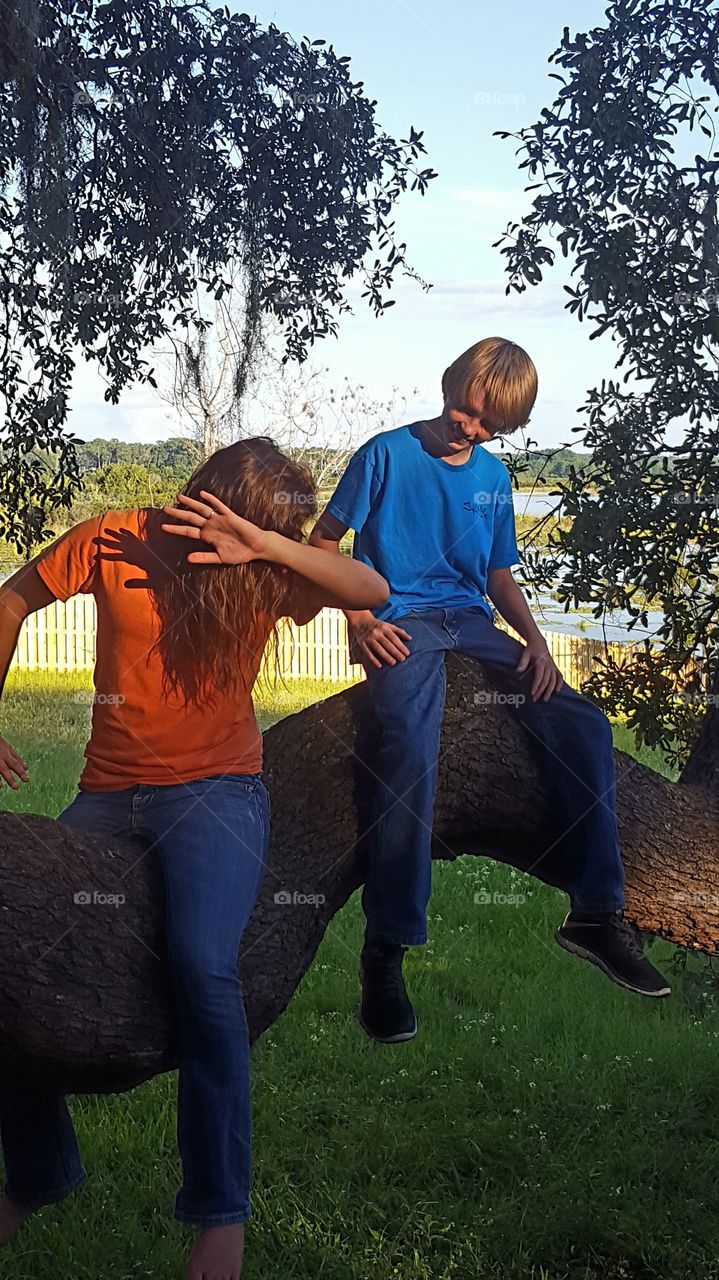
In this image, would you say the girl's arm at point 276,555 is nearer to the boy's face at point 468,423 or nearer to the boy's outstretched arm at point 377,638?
the boy's outstretched arm at point 377,638

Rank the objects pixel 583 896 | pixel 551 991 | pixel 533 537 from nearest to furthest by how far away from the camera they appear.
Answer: pixel 583 896, pixel 533 537, pixel 551 991

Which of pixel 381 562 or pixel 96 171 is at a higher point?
pixel 96 171

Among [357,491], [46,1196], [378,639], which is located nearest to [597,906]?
[378,639]

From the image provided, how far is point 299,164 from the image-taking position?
19.4ft

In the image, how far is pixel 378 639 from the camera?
3.25m

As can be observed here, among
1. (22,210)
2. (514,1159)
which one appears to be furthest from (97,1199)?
(22,210)

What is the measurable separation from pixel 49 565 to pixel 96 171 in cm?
388

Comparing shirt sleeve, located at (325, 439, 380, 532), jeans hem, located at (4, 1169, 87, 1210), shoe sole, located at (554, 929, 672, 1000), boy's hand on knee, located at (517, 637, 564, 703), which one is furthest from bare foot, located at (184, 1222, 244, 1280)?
shirt sleeve, located at (325, 439, 380, 532)

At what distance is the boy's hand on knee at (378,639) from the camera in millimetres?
3246

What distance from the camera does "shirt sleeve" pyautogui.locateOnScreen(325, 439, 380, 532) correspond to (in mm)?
3381

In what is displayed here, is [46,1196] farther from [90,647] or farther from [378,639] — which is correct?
[90,647]

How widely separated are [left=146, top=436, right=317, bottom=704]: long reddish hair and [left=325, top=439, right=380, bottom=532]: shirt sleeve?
456mm

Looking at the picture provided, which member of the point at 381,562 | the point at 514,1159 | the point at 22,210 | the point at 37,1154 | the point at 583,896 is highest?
the point at 22,210

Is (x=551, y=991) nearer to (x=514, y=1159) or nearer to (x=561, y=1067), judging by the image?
(x=561, y=1067)
